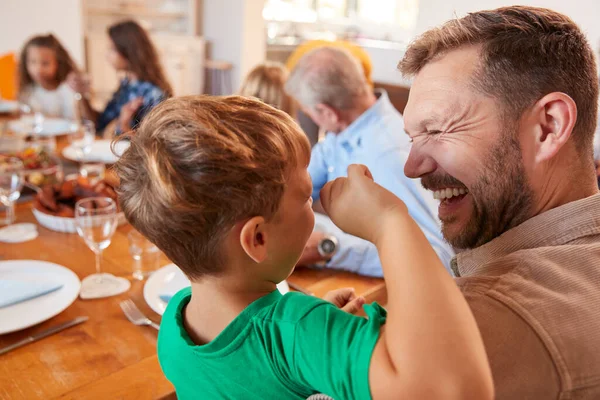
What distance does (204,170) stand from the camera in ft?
2.25

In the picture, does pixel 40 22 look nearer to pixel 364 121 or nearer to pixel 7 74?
pixel 7 74

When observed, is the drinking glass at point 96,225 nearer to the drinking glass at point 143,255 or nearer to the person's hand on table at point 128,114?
the drinking glass at point 143,255

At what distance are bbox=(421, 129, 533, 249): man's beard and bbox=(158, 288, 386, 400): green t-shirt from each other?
32 cm

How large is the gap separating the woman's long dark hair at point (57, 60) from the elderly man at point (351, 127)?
1.90 meters

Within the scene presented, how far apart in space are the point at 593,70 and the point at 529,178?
0.24m

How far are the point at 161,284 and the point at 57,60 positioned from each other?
2.87 m

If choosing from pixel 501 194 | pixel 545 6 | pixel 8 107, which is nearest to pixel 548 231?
pixel 501 194

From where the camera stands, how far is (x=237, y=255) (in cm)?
75

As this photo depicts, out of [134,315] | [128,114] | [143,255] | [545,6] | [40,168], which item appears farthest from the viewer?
[545,6]

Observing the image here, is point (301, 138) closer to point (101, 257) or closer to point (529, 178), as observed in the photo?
point (529, 178)

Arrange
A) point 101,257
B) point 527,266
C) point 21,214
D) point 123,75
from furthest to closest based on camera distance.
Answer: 1. point 123,75
2. point 21,214
3. point 101,257
4. point 527,266

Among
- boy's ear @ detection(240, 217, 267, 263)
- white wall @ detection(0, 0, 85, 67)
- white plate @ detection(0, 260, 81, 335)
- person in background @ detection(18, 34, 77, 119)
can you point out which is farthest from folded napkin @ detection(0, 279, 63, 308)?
white wall @ detection(0, 0, 85, 67)

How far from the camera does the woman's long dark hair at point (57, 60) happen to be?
350cm

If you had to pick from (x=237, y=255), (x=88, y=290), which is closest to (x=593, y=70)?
(x=237, y=255)
